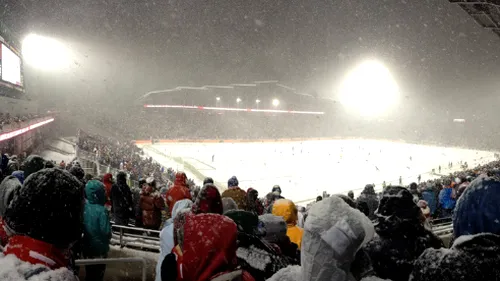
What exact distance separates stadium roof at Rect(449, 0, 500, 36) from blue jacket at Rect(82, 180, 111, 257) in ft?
42.3

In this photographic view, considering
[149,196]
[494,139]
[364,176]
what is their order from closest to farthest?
[149,196] < [364,176] < [494,139]

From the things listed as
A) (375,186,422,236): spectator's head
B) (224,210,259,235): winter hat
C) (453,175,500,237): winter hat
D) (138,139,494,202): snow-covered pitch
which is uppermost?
(453,175,500,237): winter hat

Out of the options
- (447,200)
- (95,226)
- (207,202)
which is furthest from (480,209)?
(447,200)

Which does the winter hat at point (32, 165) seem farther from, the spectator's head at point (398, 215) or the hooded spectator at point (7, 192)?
the spectator's head at point (398, 215)

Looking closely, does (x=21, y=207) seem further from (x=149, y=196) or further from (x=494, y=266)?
(x=149, y=196)

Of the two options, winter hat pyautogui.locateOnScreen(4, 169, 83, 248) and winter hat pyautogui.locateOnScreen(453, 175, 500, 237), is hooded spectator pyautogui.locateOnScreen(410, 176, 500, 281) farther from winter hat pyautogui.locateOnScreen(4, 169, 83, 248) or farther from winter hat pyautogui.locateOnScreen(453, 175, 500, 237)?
winter hat pyautogui.locateOnScreen(4, 169, 83, 248)

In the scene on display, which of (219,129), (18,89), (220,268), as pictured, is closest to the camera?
(220,268)

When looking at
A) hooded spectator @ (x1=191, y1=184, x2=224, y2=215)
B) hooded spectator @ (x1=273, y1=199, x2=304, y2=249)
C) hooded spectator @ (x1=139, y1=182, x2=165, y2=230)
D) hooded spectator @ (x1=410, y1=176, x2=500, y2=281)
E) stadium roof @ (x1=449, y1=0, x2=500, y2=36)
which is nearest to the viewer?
hooded spectator @ (x1=410, y1=176, x2=500, y2=281)

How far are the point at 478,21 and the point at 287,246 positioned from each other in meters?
15.3

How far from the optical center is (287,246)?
9.66 feet

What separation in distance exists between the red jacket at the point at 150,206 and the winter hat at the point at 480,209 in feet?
16.3

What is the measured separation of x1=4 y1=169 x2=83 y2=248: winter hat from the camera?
1506 mm

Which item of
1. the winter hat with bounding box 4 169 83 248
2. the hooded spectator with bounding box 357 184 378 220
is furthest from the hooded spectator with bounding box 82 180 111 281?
the hooded spectator with bounding box 357 184 378 220

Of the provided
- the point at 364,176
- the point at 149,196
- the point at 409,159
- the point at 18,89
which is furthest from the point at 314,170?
the point at 149,196
